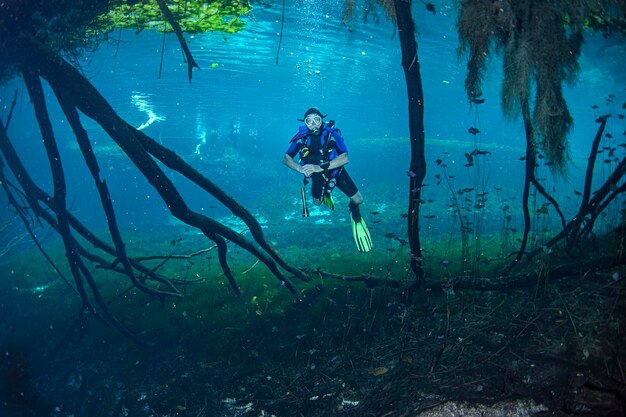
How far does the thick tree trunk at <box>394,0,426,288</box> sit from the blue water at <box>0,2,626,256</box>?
9207 millimetres

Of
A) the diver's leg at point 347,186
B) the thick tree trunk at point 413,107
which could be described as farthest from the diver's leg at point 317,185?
the thick tree trunk at point 413,107

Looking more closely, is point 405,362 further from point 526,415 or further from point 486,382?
point 526,415

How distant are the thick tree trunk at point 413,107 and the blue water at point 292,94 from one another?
362 inches

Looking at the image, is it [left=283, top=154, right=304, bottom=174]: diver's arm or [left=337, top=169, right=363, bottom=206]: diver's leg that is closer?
[left=283, top=154, right=304, bottom=174]: diver's arm

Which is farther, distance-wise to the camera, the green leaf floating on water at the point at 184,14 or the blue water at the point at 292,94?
the blue water at the point at 292,94

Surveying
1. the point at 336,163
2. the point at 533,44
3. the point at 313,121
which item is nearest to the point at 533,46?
the point at 533,44

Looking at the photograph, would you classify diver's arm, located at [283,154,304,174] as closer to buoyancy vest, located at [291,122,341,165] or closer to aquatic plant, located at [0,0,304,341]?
buoyancy vest, located at [291,122,341,165]

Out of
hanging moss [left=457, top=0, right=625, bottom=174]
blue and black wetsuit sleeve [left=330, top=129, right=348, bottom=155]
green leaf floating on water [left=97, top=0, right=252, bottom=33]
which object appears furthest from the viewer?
green leaf floating on water [left=97, top=0, right=252, bottom=33]

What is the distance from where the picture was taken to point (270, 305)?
705 cm

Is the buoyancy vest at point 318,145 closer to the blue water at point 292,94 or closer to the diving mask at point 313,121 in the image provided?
the diving mask at point 313,121

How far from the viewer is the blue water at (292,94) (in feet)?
67.1

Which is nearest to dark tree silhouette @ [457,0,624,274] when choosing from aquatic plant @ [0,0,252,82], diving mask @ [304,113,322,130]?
diving mask @ [304,113,322,130]

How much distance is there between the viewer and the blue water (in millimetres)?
20438

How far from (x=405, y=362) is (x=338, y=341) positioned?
144cm
